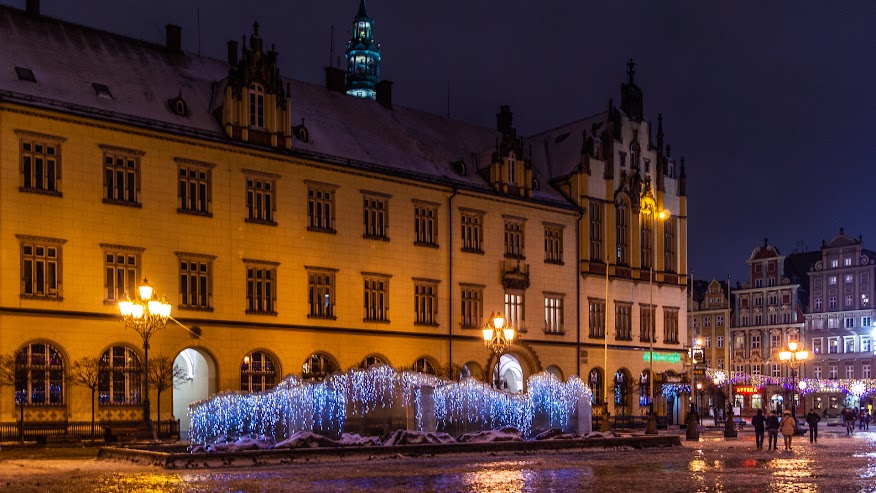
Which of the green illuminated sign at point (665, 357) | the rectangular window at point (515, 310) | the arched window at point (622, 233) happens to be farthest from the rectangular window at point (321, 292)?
the green illuminated sign at point (665, 357)

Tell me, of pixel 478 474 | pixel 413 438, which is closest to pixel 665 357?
pixel 413 438

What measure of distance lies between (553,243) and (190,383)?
24.0m

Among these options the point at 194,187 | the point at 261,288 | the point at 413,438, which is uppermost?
the point at 194,187

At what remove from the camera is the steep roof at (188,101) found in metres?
48.8

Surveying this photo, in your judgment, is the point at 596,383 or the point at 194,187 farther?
the point at 596,383

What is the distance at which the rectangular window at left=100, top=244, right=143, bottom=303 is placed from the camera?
48.0 meters

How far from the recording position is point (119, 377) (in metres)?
48.2

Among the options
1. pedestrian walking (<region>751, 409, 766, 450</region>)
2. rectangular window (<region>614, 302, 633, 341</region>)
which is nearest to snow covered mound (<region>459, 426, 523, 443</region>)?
pedestrian walking (<region>751, 409, 766, 450</region>)

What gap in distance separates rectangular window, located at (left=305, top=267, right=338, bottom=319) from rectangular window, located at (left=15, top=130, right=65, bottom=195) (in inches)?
510

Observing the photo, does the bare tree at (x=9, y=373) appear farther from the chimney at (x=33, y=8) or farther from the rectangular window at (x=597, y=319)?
the rectangular window at (x=597, y=319)

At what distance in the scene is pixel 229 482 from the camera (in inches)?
1058

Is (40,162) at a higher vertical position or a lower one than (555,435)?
higher

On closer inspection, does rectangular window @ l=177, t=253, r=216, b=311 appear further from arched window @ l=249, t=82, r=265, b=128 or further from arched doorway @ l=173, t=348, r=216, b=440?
arched window @ l=249, t=82, r=265, b=128

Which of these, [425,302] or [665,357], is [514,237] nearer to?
[425,302]
